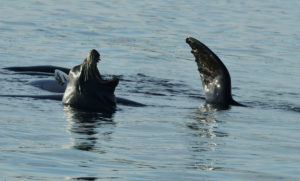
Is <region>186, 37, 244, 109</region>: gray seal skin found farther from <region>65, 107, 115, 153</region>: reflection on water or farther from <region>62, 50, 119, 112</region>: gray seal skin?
<region>65, 107, 115, 153</region>: reflection on water

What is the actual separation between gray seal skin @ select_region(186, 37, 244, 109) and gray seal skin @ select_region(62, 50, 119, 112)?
1.33 metres

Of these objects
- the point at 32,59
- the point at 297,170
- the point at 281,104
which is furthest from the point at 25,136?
the point at 32,59

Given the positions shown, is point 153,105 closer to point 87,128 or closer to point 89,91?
point 89,91

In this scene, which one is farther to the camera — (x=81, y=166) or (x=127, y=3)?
(x=127, y=3)

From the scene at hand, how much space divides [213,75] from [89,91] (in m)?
1.72

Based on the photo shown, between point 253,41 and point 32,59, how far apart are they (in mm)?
6825

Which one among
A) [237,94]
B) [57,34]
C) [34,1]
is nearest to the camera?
[237,94]

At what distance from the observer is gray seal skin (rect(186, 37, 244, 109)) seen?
11727mm

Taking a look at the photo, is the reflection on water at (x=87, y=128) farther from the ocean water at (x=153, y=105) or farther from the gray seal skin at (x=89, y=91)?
the gray seal skin at (x=89, y=91)

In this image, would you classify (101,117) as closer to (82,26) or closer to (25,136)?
(25,136)

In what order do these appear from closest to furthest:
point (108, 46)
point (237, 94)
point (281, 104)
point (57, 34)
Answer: point (281, 104)
point (237, 94)
point (108, 46)
point (57, 34)

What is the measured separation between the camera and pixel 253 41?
21.7 m

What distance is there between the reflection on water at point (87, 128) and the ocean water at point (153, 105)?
0.5 inches

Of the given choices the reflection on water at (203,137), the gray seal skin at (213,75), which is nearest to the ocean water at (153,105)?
the reflection on water at (203,137)
